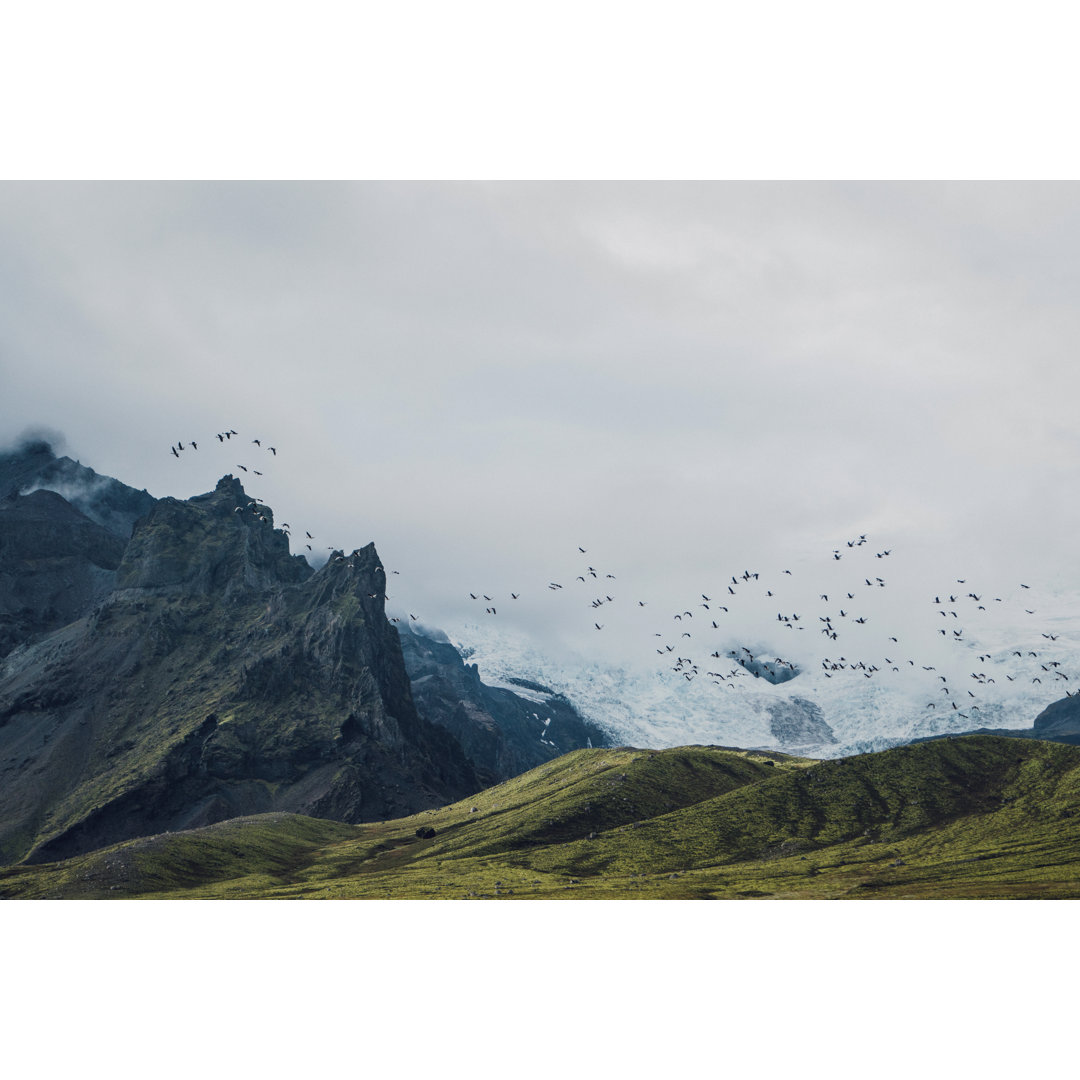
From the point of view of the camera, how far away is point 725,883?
618 ft

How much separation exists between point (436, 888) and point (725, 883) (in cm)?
6145
